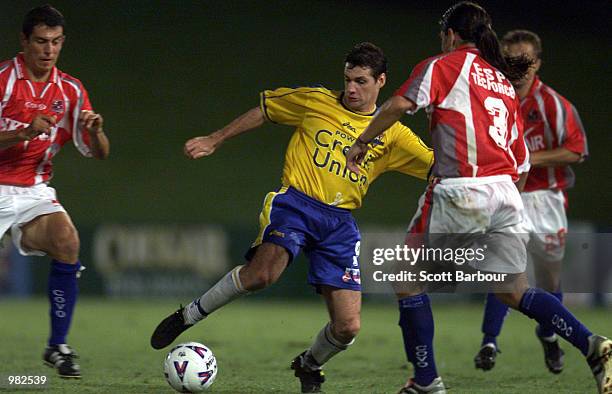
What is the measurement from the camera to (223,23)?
2300 cm

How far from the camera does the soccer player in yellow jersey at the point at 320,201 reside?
564 cm

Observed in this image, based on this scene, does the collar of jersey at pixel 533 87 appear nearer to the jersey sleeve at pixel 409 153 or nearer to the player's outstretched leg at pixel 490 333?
the player's outstretched leg at pixel 490 333

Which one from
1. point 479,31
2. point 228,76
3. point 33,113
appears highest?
point 479,31

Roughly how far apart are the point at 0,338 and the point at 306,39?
15612 mm

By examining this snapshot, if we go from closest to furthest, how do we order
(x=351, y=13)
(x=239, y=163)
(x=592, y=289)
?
(x=592, y=289)
(x=239, y=163)
(x=351, y=13)

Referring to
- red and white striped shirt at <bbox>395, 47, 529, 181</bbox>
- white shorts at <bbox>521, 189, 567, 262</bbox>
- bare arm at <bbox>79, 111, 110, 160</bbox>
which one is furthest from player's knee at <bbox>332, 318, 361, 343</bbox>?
white shorts at <bbox>521, 189, 567, 262</bbox>

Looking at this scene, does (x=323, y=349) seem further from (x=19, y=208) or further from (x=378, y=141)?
(x=19, y=208)

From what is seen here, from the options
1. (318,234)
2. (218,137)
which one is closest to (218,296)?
(318,234)

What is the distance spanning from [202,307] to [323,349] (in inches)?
30.1

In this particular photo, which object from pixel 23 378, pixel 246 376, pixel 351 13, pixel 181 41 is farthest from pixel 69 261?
pixel 351 13

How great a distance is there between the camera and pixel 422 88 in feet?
15.8

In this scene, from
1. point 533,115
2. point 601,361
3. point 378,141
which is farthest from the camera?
point 533,115

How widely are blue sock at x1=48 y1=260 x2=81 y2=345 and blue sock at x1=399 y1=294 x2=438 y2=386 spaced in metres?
2.33

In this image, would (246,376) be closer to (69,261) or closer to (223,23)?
(69,261)
